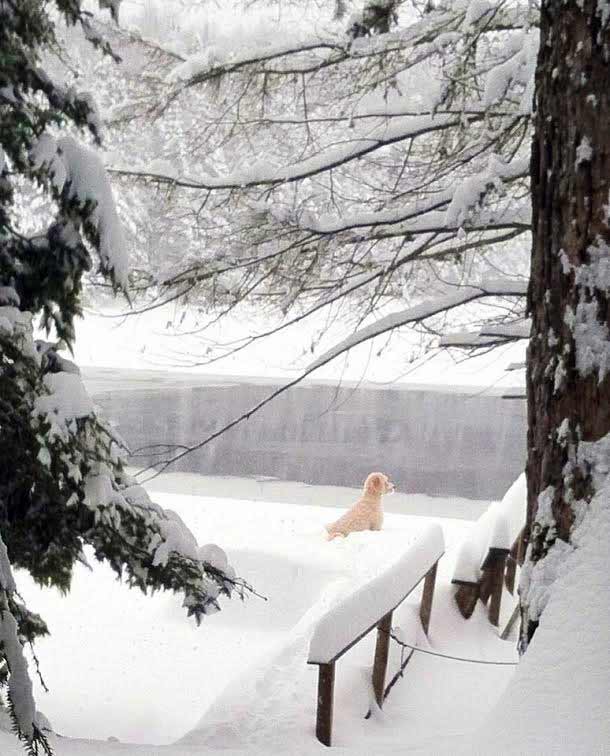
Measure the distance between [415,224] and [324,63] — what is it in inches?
50.5

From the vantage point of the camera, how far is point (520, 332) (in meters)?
4.28

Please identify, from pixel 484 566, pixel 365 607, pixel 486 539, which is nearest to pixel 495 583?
pixel 484 566

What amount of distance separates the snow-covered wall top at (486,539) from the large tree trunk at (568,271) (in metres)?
3.42

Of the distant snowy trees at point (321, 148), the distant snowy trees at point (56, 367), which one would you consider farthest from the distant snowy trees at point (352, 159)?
the distant snowy trees at point (56, 367)

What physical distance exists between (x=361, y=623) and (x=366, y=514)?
5405 millimetres

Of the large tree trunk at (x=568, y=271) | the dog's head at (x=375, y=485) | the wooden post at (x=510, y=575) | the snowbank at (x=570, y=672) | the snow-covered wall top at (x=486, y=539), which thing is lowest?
the wooden post at (x=510, y=575)

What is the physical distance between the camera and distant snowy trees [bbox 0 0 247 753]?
3.15 meters

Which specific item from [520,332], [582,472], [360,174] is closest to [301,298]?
[360,174]

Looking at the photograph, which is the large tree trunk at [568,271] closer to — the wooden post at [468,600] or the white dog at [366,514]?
the wooden post at [468,600]

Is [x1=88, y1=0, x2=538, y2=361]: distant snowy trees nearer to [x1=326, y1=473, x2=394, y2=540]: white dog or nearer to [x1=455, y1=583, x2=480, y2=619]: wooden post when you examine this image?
[x1=455, y1=583, x2=480, y2=619]: wooden post

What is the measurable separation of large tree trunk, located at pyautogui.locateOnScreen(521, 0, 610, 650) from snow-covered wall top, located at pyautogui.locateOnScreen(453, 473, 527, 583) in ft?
11.2

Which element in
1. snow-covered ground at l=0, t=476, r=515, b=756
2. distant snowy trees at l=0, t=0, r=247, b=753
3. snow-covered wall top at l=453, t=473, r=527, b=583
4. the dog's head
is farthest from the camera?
the dog's head

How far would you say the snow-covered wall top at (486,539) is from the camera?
5.84 m

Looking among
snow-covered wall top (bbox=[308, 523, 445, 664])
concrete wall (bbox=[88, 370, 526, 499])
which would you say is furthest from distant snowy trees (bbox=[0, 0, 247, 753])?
concrete wall (bbox=[88, 370, 526, 499])
